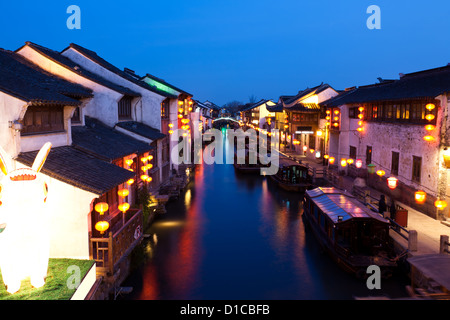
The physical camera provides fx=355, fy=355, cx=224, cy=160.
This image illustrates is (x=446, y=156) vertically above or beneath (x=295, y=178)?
above

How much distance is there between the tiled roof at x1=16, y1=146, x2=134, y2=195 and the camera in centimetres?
1093

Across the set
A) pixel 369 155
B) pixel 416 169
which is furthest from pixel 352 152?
pixel 416 169

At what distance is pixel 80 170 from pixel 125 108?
43.9 feet

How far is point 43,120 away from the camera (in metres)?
12.8

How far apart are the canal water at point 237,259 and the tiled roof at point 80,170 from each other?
14.2 ft

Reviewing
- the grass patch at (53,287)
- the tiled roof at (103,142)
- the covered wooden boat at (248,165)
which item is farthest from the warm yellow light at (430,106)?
the covered wooden boat at (248,165)

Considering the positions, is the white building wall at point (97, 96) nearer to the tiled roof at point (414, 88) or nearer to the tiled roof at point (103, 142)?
the tiled roof at point (103, 142)

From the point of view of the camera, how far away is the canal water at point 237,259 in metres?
13.6

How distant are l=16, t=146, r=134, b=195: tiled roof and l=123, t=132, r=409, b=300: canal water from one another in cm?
432

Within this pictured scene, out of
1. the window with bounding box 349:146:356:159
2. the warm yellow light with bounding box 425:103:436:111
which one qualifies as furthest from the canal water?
the warm yellow light with bounding box 425:103:436:111

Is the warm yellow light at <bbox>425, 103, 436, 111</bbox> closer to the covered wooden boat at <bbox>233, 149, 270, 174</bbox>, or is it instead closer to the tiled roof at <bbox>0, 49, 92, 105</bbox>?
the tiled roof at <bbox>0, 49, 92, 105</bbox>

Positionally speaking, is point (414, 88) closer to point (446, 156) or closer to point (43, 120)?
point (446, 156)
